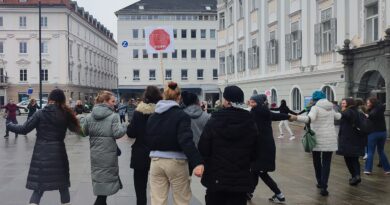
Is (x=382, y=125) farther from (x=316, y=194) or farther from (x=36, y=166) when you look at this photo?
(x=36, y=166)

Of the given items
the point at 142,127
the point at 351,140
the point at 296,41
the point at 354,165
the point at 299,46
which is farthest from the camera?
the point at 296,41

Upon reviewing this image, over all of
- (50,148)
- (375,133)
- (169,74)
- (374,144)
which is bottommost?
(374,144)

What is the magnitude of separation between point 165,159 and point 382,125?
23.4 ft

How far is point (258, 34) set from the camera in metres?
36.2

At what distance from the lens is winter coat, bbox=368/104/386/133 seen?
11.3 m

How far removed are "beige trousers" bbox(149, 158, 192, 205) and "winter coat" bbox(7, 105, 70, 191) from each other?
1740mm

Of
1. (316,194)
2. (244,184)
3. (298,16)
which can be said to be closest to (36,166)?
(244,184)

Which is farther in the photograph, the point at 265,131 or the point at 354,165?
the point at 354,165

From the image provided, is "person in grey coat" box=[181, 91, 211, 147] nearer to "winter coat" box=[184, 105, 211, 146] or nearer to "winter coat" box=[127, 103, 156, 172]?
"winter coat" box=[184, 105, 211, 146]

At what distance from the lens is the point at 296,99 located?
3069 cm

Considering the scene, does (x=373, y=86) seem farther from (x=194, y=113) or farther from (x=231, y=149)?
(x=231, y=149)

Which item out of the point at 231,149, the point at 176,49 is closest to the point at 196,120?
the point at 231,149

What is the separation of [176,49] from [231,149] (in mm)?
76206

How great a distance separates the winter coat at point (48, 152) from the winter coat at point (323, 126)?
13.6ft
